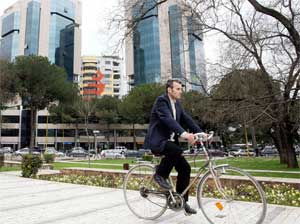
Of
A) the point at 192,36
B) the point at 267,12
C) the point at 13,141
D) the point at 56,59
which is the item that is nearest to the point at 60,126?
the point at 13,141

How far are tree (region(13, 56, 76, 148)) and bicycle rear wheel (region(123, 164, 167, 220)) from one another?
2817cm

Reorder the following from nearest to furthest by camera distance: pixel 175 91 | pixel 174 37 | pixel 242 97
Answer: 1. pixel 175 91
2. pixel 242 97
3. pixel 174 37

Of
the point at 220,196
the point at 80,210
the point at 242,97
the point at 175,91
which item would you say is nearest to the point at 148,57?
the point at 242,97

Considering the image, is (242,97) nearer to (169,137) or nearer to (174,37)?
(174,37)

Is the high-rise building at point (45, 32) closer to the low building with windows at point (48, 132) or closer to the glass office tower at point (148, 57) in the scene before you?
the glass office tower at point (148, 57)

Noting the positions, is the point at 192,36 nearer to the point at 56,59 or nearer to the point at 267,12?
the point at 267,12

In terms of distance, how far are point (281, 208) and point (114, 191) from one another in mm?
3357

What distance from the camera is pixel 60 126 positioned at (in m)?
58.8

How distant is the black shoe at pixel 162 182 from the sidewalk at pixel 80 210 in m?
0.48

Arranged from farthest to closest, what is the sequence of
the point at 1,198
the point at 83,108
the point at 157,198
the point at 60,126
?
the point at 60,126 < the point at 83,108 < the point at 1,198 < the point at 157,198

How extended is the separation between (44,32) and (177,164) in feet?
262

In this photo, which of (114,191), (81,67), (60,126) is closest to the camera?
(114,191)

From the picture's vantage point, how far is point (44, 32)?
74.9 metres

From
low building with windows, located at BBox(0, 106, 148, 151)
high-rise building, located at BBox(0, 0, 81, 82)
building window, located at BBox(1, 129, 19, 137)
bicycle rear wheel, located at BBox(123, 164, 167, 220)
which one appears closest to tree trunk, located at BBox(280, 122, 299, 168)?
bicycle rear wheel, located at BBox(123, 164, 167, 220)
